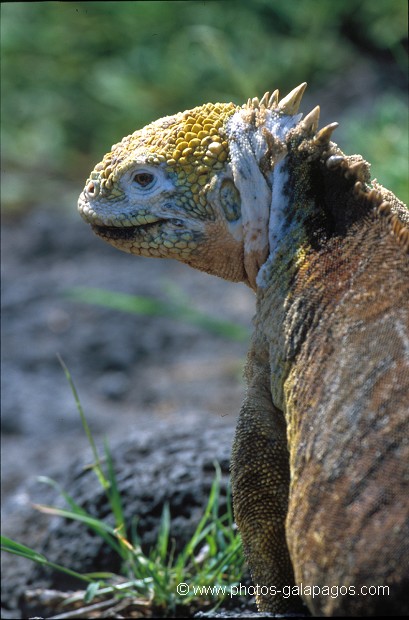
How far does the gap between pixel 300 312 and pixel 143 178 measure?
87 cm

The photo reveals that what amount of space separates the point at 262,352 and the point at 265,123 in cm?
83

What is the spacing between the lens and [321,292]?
303cm

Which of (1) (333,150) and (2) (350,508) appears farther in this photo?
(1) (333,150)

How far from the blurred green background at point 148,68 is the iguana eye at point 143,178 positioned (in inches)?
266

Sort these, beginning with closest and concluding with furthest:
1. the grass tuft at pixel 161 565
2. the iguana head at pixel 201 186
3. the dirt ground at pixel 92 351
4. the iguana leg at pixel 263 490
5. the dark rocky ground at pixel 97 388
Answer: the iguana leg at pixel 263 490
the iguana head at pixel 201 186
the grass tuft at pixel 161 565
the dark rocky ground at pixel 97 388
the dirt ground at pixel 92 351

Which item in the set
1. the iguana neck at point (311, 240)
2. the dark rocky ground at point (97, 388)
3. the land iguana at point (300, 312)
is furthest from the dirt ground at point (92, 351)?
the iguana neck at point (311, 240)

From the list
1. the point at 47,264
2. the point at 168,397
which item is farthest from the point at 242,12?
the point at 168,397

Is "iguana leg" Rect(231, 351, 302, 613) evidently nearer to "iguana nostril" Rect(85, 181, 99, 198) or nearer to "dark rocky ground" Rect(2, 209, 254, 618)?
"iguana nostril" Rect(85, 181, 99, 198)

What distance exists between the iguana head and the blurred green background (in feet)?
22.0

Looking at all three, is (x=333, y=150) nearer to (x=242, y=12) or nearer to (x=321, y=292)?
(x=321, y=292)

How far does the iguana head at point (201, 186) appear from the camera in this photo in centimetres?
332

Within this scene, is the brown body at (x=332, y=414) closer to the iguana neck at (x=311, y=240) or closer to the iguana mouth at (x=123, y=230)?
the iguana neck at (x=311, y=240)

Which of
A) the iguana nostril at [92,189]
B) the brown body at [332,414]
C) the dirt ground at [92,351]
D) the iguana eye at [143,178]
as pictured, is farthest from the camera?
the dirt ground at [92,351]

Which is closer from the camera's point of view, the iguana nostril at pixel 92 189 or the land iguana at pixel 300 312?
the land iguana at pixel 300 312
